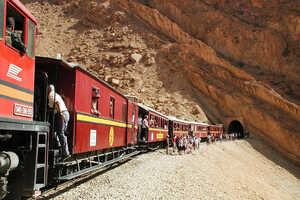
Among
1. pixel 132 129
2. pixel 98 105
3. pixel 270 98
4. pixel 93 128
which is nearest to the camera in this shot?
pixel 93 128

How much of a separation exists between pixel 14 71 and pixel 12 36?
660mm

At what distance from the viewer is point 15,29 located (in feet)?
18.9

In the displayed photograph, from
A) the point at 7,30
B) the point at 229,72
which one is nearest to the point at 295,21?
the point at 229,72

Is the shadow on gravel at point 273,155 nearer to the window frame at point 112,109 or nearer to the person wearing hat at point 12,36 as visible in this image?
the window frame at point 112,109

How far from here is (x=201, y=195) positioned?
11492 mm

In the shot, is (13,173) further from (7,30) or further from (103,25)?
(103,25)

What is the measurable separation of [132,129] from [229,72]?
33.4 metres

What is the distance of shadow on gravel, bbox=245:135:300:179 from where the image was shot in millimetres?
34500

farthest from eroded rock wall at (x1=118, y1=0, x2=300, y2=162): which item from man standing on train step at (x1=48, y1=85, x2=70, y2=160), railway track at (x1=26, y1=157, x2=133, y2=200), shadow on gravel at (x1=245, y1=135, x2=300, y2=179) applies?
man standing on train step at (x1=48, y1=85, x2=70, y2=160)

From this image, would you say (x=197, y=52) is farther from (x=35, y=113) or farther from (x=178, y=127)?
(x=35, y=113)

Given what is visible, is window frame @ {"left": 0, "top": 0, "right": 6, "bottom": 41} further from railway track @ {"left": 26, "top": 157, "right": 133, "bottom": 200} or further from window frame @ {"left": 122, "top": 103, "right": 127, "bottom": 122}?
A: window frame @ {"left": 122, "top": 103, "right": 127, "bottom": 122}

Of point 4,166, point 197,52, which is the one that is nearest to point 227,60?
point 197,52

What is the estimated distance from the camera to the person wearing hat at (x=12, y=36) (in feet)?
17.3

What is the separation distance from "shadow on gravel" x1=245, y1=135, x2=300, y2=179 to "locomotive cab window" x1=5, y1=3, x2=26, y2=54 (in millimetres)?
34713
